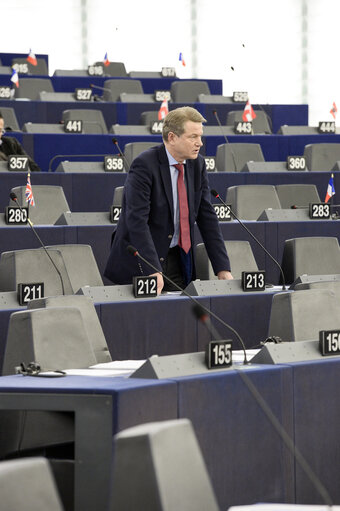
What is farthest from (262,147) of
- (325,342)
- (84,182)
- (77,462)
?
(77,462)

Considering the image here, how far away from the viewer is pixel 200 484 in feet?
6.75

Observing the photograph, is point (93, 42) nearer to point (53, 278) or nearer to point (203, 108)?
point (203, 108)

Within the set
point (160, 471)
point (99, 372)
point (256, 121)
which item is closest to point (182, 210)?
point (99, 372)

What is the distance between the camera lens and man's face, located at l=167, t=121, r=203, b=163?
169 inches

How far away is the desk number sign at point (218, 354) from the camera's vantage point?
2.93m

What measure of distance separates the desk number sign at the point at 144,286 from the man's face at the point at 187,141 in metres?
→ 0.51

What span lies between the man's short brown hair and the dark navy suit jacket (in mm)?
152

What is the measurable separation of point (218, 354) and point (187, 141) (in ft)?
4.95

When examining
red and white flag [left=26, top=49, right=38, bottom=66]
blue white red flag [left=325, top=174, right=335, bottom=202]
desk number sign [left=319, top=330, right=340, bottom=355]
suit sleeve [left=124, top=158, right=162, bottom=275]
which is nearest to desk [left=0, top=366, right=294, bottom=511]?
desk number sign [left=319, top=330, right=340, bottom=355]

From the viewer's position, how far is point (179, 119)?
4.27 meters

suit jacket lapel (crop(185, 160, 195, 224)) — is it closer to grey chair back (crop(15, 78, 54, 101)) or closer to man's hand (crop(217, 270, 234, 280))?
man's hand (crop(217, 270, 234, 280))

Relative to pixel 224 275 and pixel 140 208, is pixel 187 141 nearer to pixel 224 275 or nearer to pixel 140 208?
pixel 140 208

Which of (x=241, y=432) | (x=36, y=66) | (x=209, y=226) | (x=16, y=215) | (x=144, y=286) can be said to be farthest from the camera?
(x=36, y=66)

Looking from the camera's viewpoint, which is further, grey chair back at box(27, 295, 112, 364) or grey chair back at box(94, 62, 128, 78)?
grey chair back at box(94, 62, 128, 78)
